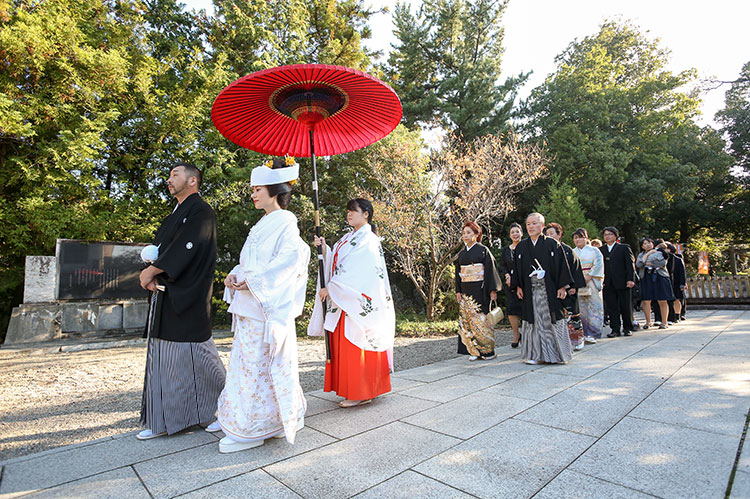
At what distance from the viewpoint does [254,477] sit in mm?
2221

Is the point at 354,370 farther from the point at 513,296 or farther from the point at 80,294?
the point at 80,294

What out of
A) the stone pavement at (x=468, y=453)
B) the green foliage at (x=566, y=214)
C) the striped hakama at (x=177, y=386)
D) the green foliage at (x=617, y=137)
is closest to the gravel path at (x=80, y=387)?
the striped hakama at (x=177, y=386)

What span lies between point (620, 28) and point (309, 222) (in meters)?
23.8

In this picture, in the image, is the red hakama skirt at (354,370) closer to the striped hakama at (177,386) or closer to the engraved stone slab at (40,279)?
the striped hakama at (177,386)

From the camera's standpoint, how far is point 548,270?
503 centimetres

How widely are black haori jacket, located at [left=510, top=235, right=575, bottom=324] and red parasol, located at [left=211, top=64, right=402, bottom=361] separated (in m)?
2.71

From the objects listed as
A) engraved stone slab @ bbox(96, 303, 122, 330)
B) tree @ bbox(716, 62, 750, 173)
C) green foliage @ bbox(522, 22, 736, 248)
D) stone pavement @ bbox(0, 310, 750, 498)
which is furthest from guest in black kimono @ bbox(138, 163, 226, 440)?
tree @ bbox(716, 62, 750, 173)

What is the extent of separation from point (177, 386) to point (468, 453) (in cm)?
213

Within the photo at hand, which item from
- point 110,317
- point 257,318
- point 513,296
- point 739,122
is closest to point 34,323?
point 110,317

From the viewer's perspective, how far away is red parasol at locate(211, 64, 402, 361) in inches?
120

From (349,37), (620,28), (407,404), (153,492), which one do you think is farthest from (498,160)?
(620,28)

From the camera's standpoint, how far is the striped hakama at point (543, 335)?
16.0 feet

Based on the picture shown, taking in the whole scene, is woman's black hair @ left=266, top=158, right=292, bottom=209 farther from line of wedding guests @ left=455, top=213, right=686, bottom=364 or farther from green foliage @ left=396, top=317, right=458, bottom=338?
green foliage @ left=396, top=317, right=458, bottom=338

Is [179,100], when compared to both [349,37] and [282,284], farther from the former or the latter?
[282,284]
